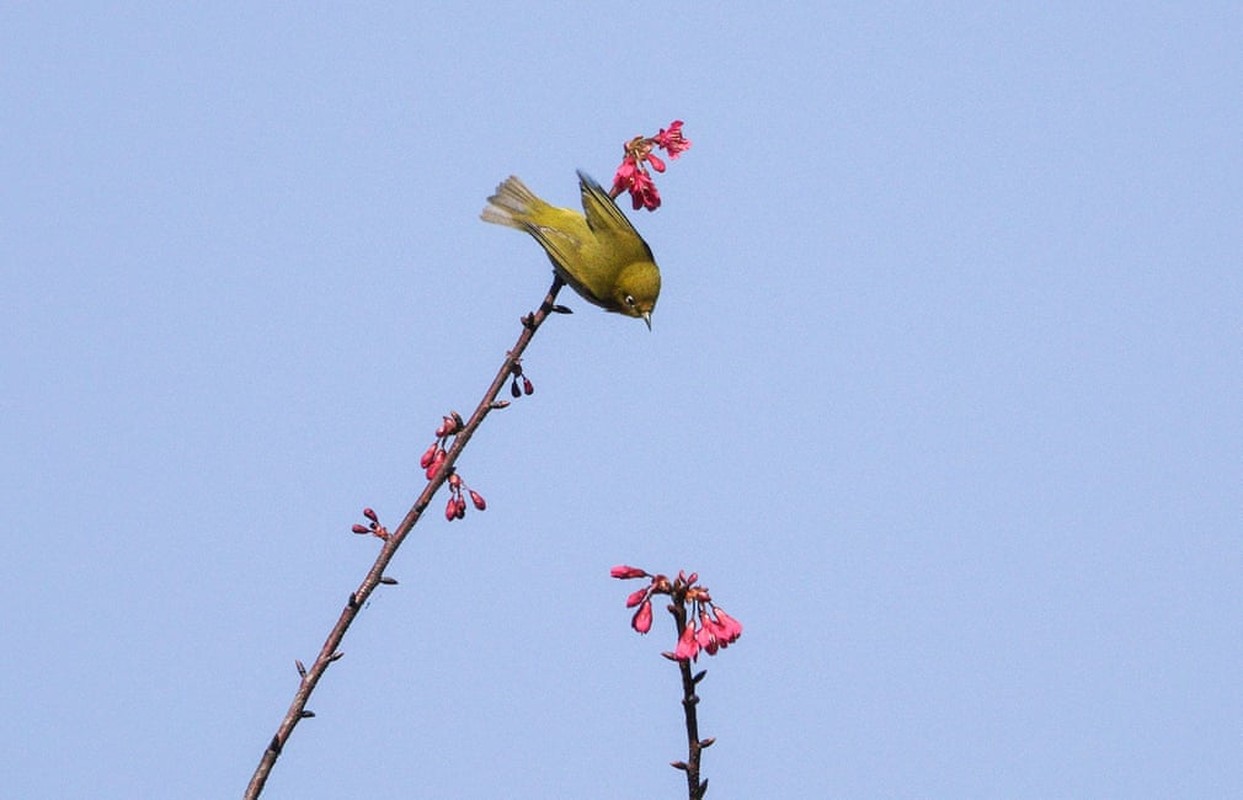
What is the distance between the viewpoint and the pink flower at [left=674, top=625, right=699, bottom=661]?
4.18 metres

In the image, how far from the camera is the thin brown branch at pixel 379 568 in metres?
4.64

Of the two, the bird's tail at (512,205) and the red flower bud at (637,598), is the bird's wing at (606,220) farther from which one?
the red flower bud at (637,598)

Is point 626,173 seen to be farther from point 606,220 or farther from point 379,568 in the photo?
point 379,568

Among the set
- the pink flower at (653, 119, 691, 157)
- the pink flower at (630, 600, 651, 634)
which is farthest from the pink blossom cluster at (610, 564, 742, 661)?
the pink flower at (653, 119, 691, 157)

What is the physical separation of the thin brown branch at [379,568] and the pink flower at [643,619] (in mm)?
865

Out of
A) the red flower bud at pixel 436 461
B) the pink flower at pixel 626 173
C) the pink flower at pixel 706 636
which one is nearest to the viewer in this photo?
the pink flower at pixel 706 636

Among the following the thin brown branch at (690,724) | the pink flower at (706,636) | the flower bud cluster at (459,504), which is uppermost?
the flower bud cluster at (459,504)

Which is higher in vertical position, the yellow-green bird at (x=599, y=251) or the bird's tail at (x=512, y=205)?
the bird's tail at (x=512, y=205)

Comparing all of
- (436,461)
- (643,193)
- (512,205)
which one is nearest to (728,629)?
(436,461)

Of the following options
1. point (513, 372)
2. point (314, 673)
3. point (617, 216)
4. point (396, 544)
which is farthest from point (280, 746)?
point (617, 216)

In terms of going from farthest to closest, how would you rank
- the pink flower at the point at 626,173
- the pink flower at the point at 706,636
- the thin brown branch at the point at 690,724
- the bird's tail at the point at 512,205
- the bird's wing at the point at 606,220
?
the bird's tail at the point at 512,205, the bird's wing at the point at 606,220, the pink flower at the point at 626,173, the pink flower at the point at 706,636, the thin brown branch at the point at 690,724

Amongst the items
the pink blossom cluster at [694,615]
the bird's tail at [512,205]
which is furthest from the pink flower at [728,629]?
the bird's tail at [512,205]

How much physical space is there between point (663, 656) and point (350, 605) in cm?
122

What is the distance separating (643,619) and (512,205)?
14.1 ft
